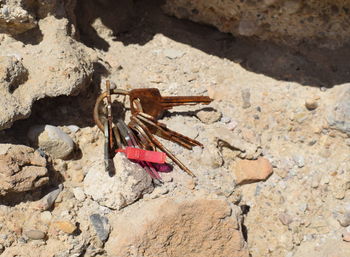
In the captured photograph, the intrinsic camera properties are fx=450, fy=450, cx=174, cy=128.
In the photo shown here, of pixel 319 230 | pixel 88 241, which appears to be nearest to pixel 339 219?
pixel 319 230

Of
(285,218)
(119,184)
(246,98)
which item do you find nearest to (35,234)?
(119,184)

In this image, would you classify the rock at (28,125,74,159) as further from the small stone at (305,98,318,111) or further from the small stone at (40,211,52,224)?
the small stone at (305,98,318,111)

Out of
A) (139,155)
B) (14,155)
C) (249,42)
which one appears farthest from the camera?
(249,42)

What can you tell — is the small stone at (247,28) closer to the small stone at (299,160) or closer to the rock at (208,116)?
the rock at (208,116)

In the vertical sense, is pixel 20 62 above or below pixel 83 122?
above

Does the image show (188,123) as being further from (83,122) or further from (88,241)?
(88,241)

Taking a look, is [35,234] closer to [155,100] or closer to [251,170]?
[155,100]

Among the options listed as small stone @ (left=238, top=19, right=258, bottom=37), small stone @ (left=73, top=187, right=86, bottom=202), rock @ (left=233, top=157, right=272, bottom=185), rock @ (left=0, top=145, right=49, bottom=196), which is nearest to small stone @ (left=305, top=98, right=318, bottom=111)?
rock @ (left=233, top=157, right=272, bottom=185)
